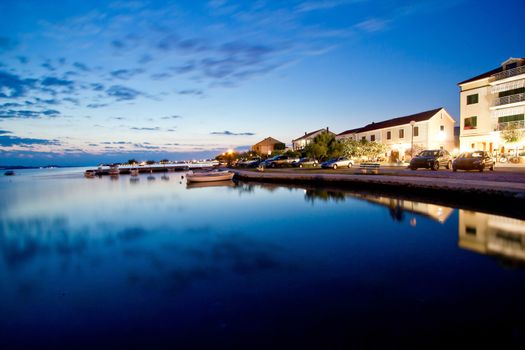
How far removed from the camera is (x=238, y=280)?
7703mm

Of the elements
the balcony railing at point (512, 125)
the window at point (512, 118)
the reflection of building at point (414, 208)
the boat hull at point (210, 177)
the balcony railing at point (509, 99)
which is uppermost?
the balcony railing at point (509, 99)

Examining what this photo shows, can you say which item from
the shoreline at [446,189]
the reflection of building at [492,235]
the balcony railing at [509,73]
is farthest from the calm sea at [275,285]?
the balcony railing at [509,73]

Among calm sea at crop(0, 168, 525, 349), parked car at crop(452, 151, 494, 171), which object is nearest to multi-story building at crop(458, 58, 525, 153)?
parked car at crop(452, 151, 494, 171)

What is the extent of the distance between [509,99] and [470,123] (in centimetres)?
491

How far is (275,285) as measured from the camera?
7270 millimetres

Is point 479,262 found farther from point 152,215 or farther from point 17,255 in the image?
point 152,215

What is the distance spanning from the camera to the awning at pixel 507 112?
3155 centimetres

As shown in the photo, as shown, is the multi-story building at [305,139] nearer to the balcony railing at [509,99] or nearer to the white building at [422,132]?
the white building at [422,132]

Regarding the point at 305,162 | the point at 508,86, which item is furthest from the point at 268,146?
the point at 508,86

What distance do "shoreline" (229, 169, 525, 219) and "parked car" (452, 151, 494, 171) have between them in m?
5.91

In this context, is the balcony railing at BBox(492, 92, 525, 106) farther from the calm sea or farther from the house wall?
the calm sea

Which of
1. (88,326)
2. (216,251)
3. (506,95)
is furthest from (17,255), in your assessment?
(506,95)

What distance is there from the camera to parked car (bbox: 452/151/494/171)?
75.2ft

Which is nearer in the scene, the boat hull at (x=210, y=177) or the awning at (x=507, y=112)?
the awning at (x=507, y=112)
